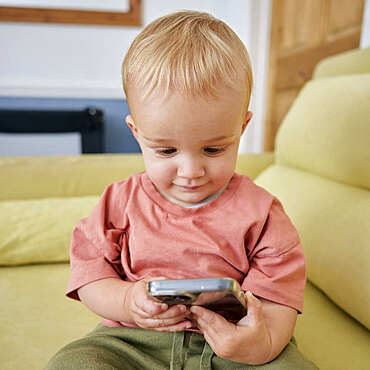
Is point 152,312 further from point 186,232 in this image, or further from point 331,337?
point 331,337

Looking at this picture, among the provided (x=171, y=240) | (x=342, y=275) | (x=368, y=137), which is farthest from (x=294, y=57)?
(x=171, y=240)

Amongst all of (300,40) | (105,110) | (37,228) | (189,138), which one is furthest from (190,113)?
(105,110)

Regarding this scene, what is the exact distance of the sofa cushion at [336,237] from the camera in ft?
2.03

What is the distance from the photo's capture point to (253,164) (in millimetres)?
Result: 1240

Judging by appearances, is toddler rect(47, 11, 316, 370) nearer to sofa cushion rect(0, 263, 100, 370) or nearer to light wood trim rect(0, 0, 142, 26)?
sofa cushion rect(0, 263, 100, 370)

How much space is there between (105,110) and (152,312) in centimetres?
209

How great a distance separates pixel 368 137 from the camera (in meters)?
0.70

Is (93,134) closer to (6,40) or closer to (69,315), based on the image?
(6,40)

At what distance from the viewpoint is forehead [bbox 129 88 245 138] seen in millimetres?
439

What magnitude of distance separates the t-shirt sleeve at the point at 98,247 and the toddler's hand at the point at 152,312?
7cm

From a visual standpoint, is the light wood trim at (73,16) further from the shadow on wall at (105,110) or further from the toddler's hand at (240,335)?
the toddler's hand at (240,335)

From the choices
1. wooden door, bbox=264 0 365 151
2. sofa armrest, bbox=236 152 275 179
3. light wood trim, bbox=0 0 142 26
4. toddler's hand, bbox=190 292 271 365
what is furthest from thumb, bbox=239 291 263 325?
light wood trim, bbox=0 0 142 26

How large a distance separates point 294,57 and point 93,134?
128 centimetres

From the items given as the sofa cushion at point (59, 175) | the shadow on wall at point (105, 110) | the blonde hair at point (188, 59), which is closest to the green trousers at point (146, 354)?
the blonde hair at point (188, 59)
